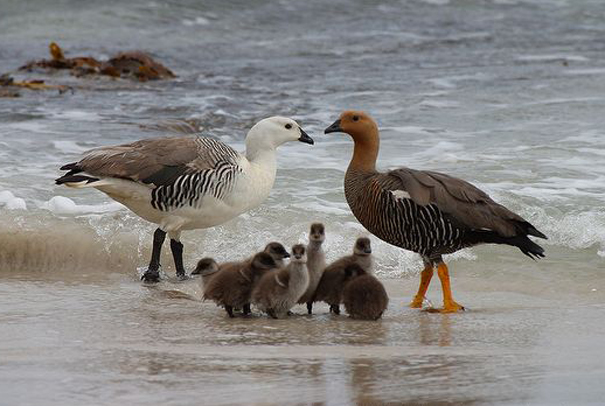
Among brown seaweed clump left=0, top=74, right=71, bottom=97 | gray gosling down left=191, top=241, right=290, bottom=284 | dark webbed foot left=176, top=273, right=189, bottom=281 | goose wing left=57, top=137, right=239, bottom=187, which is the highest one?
brown seaweed clump left=0, top=74, right=71, bottom=97

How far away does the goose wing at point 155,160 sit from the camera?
9195mm

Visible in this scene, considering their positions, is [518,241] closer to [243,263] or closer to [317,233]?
[317,233]

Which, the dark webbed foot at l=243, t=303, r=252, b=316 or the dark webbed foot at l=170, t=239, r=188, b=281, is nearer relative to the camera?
the dark webbed foot at l=243, t=303, r=252, b=316

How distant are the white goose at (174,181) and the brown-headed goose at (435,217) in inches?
56.9

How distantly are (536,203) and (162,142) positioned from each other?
137 inches

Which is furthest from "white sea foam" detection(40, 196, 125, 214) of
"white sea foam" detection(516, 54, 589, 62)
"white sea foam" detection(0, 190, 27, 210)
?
"white sea foam" detection(516, 54, 589, 62)

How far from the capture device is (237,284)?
7.72m

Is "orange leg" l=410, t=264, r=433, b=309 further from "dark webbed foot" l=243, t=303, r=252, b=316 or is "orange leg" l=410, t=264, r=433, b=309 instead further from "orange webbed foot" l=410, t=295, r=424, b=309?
"dark webbed foot" l=243, t=303, r=252, b=316

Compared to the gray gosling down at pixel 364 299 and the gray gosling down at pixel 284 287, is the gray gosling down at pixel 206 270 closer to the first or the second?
the gray gosling down at pixel 284 287

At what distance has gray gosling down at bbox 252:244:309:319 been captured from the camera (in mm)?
7602

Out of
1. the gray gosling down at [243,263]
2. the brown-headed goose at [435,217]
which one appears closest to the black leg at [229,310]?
the gray gosling down at [243,263]

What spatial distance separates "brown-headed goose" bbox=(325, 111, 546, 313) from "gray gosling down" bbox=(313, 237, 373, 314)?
0.20 metres

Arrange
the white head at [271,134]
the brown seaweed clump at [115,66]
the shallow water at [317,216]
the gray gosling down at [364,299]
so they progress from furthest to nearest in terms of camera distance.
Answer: the brown seaweed clump at [115,66], the white head at [271,134], the gray gosling down at [364,299], the shallow water at [317,216]

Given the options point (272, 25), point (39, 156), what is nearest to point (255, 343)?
point (39, 156)
